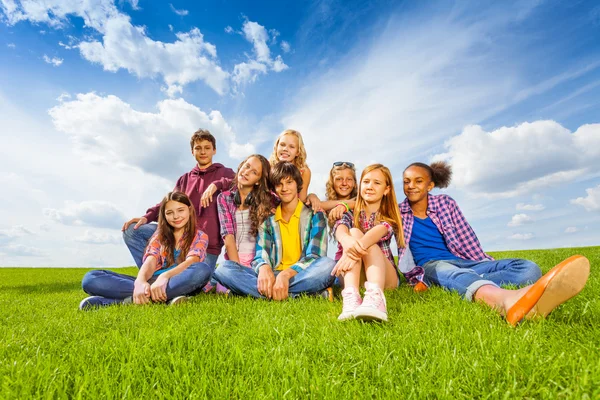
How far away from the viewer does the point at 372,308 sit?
294cm

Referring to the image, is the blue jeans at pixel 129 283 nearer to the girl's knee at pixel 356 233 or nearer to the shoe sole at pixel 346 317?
the girl's knee at pixel 356 233

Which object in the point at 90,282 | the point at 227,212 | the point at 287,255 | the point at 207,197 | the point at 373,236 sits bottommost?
the point at 90,282

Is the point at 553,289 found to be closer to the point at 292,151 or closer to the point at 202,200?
the point at 292,151

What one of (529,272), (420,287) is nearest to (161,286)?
(420,287)

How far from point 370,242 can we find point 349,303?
72 cm

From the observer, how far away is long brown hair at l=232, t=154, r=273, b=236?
5.04 m

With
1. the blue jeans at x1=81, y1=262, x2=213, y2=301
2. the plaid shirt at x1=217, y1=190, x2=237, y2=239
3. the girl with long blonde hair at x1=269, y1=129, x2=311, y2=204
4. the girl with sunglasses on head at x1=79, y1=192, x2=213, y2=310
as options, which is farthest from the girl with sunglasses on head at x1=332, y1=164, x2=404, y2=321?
the girl with sunglasses on head at x1=79, y1=192, x2=213, y2=310

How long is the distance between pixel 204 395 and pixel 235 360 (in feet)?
1.49

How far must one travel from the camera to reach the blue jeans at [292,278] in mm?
4324

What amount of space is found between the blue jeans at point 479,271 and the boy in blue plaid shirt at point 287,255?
1212mm

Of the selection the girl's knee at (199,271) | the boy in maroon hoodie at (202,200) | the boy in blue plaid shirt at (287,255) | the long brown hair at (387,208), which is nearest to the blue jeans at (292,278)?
the boy in blue plaid shirt at (287,255)

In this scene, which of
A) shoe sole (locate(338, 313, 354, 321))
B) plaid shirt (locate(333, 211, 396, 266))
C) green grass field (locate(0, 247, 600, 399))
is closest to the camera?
green grass field (locate(0, 247, 600, 399))

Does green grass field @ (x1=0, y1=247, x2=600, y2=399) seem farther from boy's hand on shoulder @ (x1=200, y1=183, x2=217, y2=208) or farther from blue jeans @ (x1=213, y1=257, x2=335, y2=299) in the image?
boy's hand on shoulder @ (x1=200, y1=183, x2=217, y2=208)

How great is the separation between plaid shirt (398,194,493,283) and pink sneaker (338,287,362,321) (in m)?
1.64
